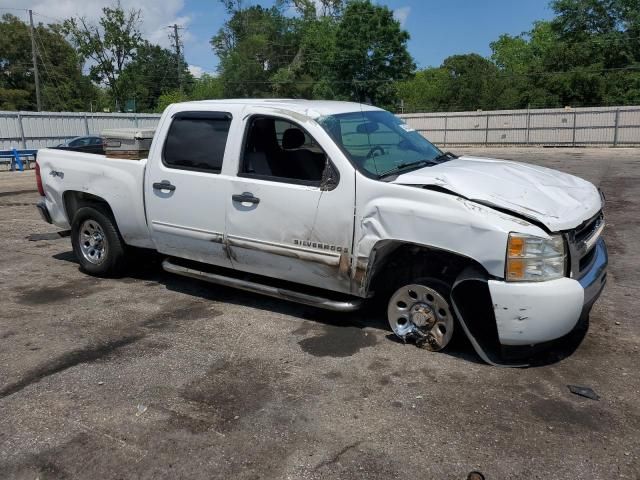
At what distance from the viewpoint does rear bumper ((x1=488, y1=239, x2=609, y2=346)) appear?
370 cm

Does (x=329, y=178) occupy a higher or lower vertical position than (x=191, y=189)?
higher

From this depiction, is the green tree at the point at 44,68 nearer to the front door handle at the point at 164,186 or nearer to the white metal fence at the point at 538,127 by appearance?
the white metal fence at the point at 538,127

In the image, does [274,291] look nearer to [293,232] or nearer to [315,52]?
[293,232]

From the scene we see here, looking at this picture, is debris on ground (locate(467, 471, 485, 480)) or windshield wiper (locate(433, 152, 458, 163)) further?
windshield wiper (locate(433, 152, 458, 163))

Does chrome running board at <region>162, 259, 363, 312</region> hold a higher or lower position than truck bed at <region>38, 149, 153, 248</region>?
lower

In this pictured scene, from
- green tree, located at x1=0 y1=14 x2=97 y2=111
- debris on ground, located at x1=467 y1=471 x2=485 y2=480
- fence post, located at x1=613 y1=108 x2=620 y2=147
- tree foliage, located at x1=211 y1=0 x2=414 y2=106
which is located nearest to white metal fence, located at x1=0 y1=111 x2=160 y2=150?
tree foliage, located at x1=211 y1=0 x2=414 y2=106

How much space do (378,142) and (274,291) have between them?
155 centimetres

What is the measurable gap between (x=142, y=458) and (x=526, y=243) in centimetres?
262

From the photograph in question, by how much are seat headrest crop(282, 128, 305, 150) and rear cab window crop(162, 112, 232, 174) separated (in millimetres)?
511

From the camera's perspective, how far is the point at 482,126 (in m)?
36.3

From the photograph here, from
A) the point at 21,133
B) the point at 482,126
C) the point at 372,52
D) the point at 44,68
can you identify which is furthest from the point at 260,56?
the point at 21,133

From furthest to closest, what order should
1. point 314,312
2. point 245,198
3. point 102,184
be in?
1. point 102,184
2. point 314,312
3. point 245,198

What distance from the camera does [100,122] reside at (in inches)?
1213

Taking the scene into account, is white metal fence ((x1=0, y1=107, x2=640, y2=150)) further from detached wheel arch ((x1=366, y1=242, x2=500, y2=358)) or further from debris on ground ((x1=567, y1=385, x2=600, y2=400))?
debris on ground ((x1=567, y1=385, x2=600, y2=400))
